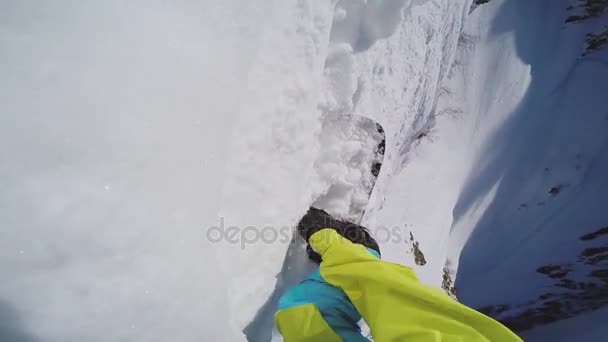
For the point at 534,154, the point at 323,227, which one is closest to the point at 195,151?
the point at 323,227

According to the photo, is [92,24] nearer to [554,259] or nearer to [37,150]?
[37,150]

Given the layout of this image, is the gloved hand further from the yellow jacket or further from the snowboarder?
the yellow jacket

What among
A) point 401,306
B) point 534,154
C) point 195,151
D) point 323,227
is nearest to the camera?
point 401,306

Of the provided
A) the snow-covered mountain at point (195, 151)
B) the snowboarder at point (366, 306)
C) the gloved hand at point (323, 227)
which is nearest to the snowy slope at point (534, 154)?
the snow-covered mountain at point (195, 151)

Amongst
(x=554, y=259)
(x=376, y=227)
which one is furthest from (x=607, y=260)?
(x=376, y=227)

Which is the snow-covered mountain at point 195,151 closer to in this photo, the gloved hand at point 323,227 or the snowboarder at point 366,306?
the gloved hand at point 323,227

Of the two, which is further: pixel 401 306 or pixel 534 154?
pixel 534 154

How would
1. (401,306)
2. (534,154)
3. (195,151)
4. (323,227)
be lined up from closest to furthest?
(401,306)
(195,151)
(323,227)
(534,154)

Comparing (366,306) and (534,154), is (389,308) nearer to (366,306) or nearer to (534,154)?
(366,306)
